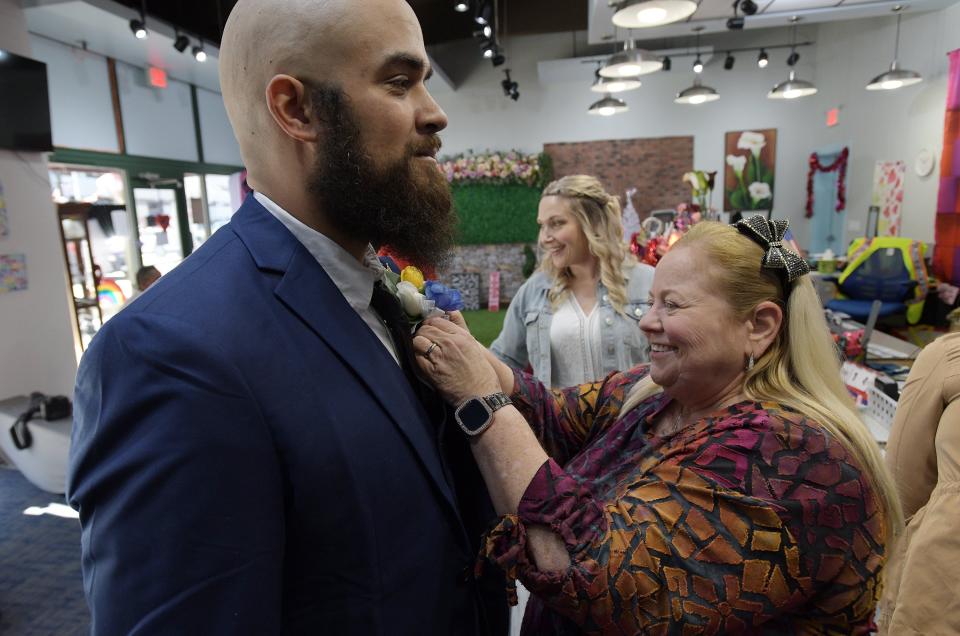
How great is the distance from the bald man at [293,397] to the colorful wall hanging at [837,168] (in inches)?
414

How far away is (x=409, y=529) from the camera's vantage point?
2.76ft

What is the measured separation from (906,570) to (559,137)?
1017cm

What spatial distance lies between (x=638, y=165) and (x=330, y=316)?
10592 millimetres

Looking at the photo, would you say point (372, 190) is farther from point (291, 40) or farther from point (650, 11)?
point (650, 11)

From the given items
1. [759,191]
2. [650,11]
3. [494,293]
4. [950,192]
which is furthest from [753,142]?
[650,11]

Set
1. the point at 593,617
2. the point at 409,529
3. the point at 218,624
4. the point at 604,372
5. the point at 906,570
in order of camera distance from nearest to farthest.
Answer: the point at 218,624
the point at 409,529
the point at 593,617
the point at 906,570
the point at 604,372

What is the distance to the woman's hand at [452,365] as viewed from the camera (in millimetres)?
1043

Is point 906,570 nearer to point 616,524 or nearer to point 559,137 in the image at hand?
point 616,524

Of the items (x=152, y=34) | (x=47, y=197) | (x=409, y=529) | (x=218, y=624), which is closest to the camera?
(x=218, y=624)

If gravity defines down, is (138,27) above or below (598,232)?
above

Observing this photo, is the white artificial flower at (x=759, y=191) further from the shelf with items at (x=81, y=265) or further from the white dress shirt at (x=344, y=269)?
the white dress shirt at (x=344, y=269)

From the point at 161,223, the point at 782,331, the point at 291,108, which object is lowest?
the point at 782,331

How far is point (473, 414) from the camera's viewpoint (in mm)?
1039

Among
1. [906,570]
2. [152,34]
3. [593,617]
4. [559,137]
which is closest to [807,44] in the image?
[559,137]
